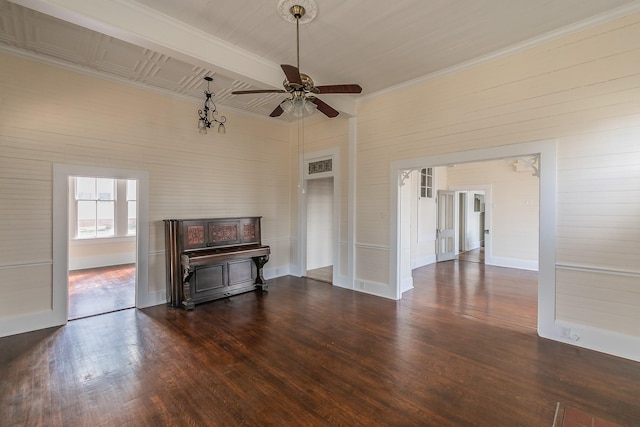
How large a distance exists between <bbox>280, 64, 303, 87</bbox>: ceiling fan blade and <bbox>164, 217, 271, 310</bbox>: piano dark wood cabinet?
305 centimetres

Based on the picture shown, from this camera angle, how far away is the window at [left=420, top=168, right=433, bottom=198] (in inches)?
294

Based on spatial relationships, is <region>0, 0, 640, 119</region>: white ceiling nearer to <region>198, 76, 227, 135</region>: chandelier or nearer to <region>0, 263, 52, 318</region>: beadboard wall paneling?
<region>198, 76, 227, 135</region>: chandelier

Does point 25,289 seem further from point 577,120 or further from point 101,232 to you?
point 577,120

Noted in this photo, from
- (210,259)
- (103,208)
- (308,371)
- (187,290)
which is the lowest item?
(308,371)

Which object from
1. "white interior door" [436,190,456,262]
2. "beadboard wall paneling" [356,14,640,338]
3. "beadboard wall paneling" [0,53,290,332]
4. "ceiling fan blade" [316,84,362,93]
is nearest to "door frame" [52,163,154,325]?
"beadboard wall paneling" [0,53,290,332]

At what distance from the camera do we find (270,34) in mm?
3324

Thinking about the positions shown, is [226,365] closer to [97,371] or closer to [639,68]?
[97,371]

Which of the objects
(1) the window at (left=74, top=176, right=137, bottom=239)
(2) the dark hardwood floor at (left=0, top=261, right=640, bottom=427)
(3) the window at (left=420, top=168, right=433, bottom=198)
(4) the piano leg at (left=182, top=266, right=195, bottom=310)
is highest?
(3) the window at (left=420, top=168, right=433, bottom=198)

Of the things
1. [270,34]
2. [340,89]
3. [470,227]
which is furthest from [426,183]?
[270,34]

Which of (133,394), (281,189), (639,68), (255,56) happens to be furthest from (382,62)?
(133,394)

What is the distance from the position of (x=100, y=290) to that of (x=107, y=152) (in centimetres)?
287

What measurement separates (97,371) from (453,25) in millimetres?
5101

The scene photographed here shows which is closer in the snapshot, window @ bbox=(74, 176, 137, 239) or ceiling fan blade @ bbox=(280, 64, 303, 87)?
ceiling fan blade @ bbox=(280, 64, 303, 87)

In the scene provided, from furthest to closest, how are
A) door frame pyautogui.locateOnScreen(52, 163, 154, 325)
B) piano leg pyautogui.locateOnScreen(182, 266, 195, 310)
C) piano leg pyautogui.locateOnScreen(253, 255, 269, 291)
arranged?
piano leg pyautogui.locateOnScreen(253, 255, 269, 291)
piano leg pyautogui.locateOnScreen(182, 266, 195, 310)
door frame pyautogui.locateOnScreen(52, 163, 154, 325)
